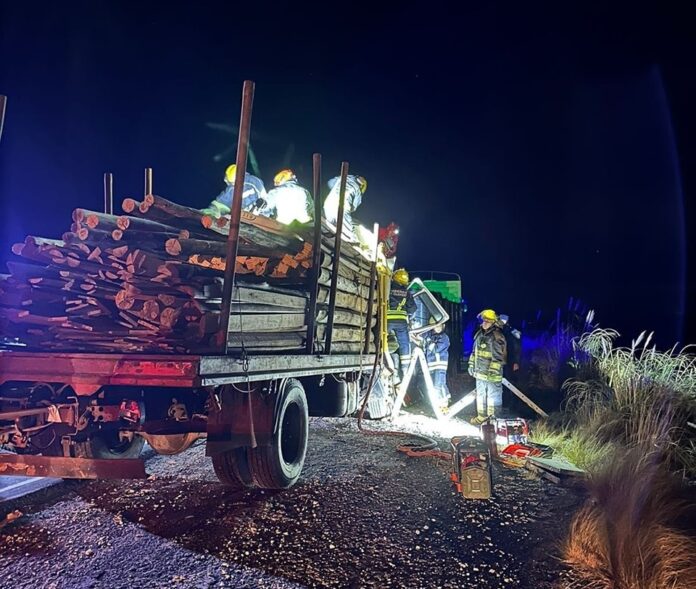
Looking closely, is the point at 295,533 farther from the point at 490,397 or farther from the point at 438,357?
the point at 438,357

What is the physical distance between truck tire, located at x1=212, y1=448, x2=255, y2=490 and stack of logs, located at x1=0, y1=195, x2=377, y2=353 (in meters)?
0.97

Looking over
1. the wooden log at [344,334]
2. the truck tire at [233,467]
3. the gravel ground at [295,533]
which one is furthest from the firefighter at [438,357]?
the truck tire at [233,467]

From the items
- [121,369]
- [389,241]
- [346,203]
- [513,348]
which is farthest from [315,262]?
[513,348]

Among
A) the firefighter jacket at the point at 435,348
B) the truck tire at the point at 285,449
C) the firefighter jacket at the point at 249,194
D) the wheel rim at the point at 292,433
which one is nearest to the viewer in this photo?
the truck tire at the point at 285,449

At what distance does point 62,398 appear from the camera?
4223mm

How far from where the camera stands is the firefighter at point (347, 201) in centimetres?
717

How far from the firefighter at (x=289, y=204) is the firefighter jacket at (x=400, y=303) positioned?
2684 mm

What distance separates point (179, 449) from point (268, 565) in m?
1.32

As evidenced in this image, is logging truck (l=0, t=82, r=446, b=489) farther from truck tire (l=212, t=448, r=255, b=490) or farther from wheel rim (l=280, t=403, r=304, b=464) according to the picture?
wheel rim (l=280, t=403, r=304, b=464)

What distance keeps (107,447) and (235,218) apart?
254cm

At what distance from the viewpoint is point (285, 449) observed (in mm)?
5328

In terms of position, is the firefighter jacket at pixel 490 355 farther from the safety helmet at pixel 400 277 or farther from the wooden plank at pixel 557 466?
the wooden plank at pixel 557 466

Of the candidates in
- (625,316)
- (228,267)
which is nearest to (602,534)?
(228,267)

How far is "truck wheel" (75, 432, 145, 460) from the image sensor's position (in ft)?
14.9
